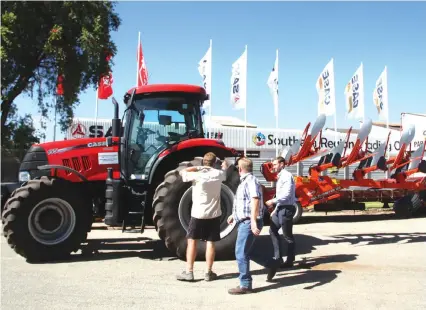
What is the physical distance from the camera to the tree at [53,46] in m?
14.3

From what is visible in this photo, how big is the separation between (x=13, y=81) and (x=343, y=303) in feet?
45.2

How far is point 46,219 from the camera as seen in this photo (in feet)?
21.6

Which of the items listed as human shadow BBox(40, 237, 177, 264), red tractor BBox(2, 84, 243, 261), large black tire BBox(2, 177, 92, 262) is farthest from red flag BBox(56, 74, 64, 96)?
large black tire BBox(2, 177, 92, 262)

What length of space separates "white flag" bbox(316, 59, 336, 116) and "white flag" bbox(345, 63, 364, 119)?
1071mm

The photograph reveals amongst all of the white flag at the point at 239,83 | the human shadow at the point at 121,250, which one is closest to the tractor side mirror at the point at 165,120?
the human shadow at the point at 121,250

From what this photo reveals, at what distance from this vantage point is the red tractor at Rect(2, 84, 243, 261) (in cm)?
646

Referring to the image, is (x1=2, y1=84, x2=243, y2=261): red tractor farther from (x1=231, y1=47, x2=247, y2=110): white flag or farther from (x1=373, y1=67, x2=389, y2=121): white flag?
(x1=373, y1=67, x2=389, y2=121): white flag

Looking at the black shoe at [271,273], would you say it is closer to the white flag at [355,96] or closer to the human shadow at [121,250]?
the human shadow at [121,250]

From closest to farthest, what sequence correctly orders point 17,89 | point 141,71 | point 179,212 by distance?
1. point 179,212
2. point 17,89
3. point 141,71

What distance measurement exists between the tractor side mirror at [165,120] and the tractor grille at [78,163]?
4.50ft

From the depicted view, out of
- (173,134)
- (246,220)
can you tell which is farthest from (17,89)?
(246,220)

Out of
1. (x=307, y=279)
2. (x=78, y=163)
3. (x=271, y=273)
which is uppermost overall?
(x=78, y=163)

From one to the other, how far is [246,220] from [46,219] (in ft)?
10.5

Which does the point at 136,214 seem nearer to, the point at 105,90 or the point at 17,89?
the point at 17,89
